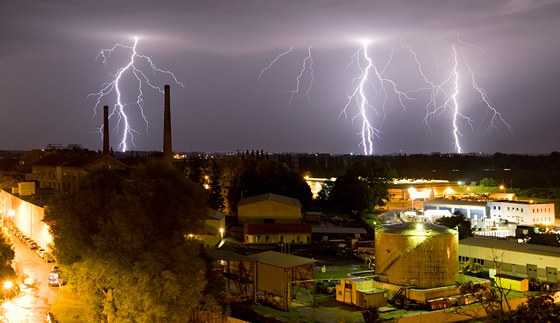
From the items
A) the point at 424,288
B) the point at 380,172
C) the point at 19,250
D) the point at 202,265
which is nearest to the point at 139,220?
the point at 202,265

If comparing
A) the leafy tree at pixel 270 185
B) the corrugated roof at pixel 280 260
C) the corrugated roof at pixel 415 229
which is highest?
the leafy tree at pixel 270 185

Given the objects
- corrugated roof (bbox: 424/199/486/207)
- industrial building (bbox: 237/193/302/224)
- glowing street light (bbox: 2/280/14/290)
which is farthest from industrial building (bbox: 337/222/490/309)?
corrugated roof (bbox: 424/199/486/207)

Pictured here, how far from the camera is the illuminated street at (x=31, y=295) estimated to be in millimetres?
13523

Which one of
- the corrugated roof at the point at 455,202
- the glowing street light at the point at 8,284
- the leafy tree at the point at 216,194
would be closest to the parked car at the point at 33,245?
the glowing street light at the point at 8,284

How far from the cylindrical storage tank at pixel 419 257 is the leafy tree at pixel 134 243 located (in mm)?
7178

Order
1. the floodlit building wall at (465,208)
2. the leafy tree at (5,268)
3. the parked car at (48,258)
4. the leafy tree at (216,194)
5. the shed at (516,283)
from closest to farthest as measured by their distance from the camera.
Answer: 1. the leafy tree at (5,268)
2. the shed at (516,283)
3. the parked car at (48,258)
4. the floodlit building wall at (465,208)
5. the leafy tree at (216,194)

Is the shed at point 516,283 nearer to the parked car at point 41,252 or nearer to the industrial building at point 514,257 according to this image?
the industrial building at point 514,257

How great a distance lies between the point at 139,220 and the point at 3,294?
4.53 meters

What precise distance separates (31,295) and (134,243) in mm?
5744

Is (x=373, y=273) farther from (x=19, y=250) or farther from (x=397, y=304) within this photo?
(x=19, y=250)

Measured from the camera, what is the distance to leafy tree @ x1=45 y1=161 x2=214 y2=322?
11.2 metres

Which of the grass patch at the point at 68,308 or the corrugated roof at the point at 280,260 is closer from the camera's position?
the grass patch at the point at 68,308

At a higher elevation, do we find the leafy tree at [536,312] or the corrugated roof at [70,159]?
the corrugated roof at [70,159]

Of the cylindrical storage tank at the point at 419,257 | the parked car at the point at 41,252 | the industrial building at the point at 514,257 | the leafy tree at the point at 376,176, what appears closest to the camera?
the cylindrical storage tank at the point at 419,257
